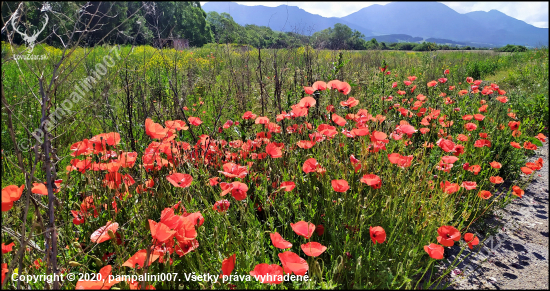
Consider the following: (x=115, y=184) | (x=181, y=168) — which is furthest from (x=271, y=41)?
(x=115, y=184)

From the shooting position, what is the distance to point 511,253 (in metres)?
1.83

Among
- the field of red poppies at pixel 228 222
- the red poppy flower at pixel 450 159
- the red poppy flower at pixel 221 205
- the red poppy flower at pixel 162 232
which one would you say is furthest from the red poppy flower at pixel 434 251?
the red poppy flower at pixel 162 232

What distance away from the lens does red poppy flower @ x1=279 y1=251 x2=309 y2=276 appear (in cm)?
93

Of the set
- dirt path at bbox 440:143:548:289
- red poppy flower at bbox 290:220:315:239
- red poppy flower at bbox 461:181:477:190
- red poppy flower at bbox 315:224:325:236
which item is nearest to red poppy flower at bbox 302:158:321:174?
red poppy flower at bbox 315:224:325:236

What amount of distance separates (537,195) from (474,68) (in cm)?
650

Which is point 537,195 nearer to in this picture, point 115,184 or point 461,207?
point 461,207

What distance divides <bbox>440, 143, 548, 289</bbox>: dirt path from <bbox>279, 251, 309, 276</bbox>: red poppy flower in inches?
29.4

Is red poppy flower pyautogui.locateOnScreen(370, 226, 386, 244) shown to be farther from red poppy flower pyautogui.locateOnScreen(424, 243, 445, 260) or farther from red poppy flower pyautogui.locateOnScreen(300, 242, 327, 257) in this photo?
red poppy flower pyautogui.locateOnScreen(300, 242, 327, 257)

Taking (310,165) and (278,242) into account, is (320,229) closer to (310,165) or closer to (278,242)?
(310,165)

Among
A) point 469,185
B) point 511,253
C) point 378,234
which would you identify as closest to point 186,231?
point 378,234

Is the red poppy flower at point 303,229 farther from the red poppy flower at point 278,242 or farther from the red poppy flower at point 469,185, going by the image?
the red poppy flower at point 469,185

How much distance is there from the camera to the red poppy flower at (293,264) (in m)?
0.93

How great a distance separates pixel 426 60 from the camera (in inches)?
299

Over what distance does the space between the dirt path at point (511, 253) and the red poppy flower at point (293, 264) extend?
746 millimetres
